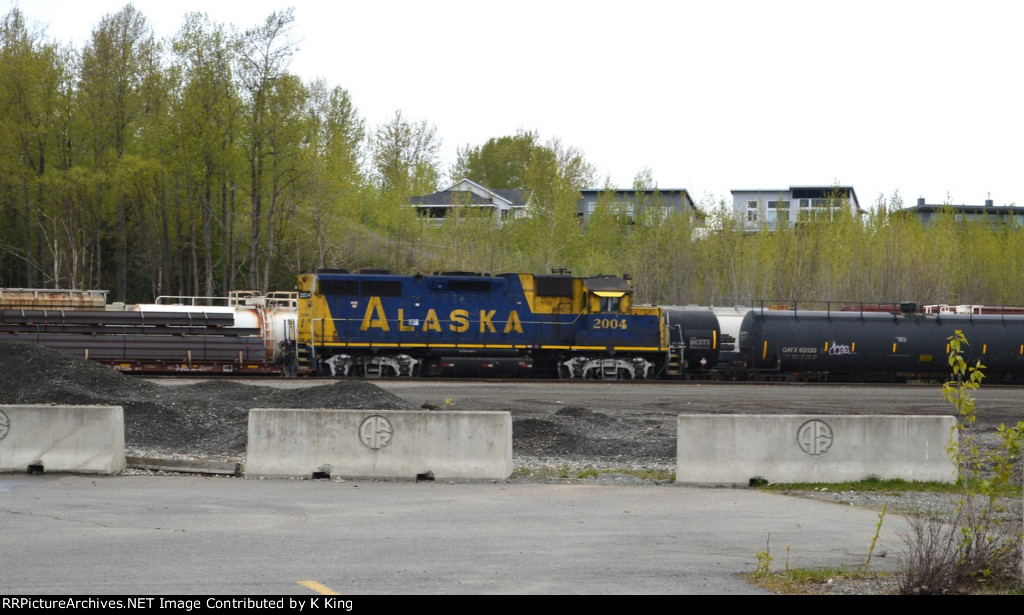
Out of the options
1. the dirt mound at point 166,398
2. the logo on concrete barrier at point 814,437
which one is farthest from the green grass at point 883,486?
the dirt mound at point 166,398

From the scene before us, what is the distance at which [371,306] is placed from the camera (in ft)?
108

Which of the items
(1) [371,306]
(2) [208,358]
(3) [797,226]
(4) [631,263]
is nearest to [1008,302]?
(3) [797,226]

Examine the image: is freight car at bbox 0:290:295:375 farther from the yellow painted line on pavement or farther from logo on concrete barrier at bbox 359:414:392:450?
the yellow painted line on pavement

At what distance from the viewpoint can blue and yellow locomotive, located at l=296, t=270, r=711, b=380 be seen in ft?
107

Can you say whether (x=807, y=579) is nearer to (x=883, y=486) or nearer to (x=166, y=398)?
(x=883, y=486)

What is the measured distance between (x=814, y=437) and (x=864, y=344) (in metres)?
23.1

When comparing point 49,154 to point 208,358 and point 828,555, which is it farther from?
point 828,555

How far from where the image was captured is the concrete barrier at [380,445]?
13.2 meters

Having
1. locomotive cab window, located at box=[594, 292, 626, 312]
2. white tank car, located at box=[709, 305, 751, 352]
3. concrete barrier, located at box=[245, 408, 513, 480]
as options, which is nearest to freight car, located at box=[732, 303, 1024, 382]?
white tank car, located at box=[709, 305, 751, 352]

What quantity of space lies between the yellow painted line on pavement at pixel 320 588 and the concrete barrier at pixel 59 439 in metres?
6.99

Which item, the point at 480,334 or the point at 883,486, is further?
the point at 480,334

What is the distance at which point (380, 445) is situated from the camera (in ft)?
43.3

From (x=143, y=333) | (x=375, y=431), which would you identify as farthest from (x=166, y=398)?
(x=143, y=333)

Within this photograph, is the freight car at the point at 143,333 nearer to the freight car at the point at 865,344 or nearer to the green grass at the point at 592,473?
the freight car at the point at 865,344
